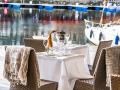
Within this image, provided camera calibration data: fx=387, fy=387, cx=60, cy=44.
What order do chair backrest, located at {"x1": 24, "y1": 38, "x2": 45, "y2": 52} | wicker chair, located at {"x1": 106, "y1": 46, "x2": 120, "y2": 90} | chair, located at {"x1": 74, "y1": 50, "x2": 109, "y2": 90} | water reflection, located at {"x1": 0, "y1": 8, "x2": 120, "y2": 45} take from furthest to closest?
water reflection, located at {"x1": 0, "y1": 8, "x2": 120, "y2": 45} < chair backrest, located at {"x1": 24, "y1": 38, "x2": 45, "y2": 52} < chair, located at {"x1": 74, "y1": 50, "x2": 109, "y2": 90} < wicker chair, located at {"x1": 106, "y1": 46, "x2": 120, "y2": 90}

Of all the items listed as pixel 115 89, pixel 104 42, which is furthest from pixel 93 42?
pixel 115 89

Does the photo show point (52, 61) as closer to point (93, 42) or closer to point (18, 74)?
point (18, 74)

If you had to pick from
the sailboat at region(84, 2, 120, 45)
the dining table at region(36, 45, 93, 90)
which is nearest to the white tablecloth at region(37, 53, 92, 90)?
the dining table at region(36, 45, 93, 90)

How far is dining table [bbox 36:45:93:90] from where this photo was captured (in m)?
4.37

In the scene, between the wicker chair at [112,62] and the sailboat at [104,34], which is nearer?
the wicker chair at [112,62]

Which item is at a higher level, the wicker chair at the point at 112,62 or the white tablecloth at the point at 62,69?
the wicker chair at the point at 112,62

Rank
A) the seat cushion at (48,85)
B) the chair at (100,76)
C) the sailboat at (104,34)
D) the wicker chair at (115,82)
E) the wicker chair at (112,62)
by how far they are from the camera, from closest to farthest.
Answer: the wicker chair at (115,82) < the wicker chair at (112,62) < the chair at (100,76) < the seat cushion at (48,85) < the sailboat at (104,34)

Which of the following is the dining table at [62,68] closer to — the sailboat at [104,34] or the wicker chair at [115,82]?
the wicker chair at [115,82]

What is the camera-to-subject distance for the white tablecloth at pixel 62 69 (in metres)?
4.37

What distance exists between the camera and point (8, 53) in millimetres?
4004

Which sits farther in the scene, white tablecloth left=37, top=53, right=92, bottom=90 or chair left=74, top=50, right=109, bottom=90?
white tablecloth left=37, top=53, right=92, bottom=90

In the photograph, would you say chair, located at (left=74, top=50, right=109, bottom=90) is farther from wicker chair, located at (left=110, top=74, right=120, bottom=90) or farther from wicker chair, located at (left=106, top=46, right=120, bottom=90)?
wicker chair, located at (left=110, top=74, right=120, bottom=90)

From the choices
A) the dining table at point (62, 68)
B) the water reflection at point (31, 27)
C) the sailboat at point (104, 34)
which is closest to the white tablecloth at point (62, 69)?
the dining table at point (62, 68)

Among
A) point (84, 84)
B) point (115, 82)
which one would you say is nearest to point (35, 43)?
point (84, 84)
